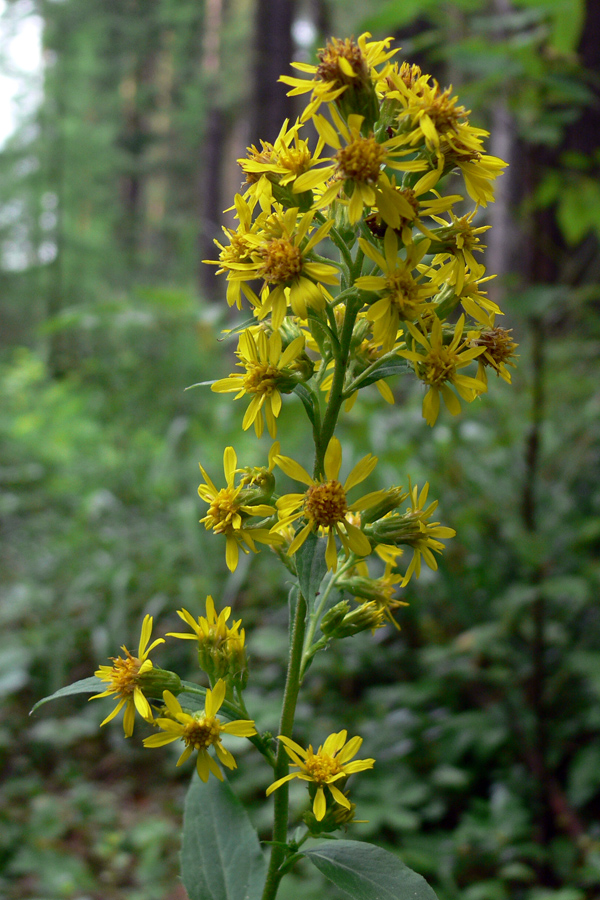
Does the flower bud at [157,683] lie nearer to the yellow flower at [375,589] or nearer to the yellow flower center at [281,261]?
the yellow flower at [375,589]

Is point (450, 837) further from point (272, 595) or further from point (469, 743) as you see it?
point (272, 595)

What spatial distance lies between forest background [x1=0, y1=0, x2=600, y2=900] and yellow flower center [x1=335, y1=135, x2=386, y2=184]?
87cm

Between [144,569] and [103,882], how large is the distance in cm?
197

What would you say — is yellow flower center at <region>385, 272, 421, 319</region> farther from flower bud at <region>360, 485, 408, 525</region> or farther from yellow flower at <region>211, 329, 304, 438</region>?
flower bud at <region>360, 485, 408, 525</region>

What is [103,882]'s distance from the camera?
2553 millimetres

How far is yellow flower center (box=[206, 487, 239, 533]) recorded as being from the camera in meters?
1.09

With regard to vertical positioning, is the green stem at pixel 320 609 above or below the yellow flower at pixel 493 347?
below

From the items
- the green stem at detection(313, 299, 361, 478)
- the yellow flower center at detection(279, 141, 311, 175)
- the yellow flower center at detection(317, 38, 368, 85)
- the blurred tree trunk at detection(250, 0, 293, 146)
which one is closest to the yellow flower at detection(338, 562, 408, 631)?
the green stem at detection(313, 299, 361, 478)

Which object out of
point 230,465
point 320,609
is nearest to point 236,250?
point 230,465

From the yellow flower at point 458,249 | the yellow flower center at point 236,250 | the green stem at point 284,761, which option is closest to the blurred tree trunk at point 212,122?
the yellow flower center at point 236,250

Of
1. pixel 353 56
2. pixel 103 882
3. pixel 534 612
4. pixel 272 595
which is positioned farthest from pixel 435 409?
pixel 272 595

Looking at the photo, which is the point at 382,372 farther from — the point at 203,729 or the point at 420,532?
the point at 203,729

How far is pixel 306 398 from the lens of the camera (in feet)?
3.67

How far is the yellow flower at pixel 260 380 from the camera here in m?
1.07
